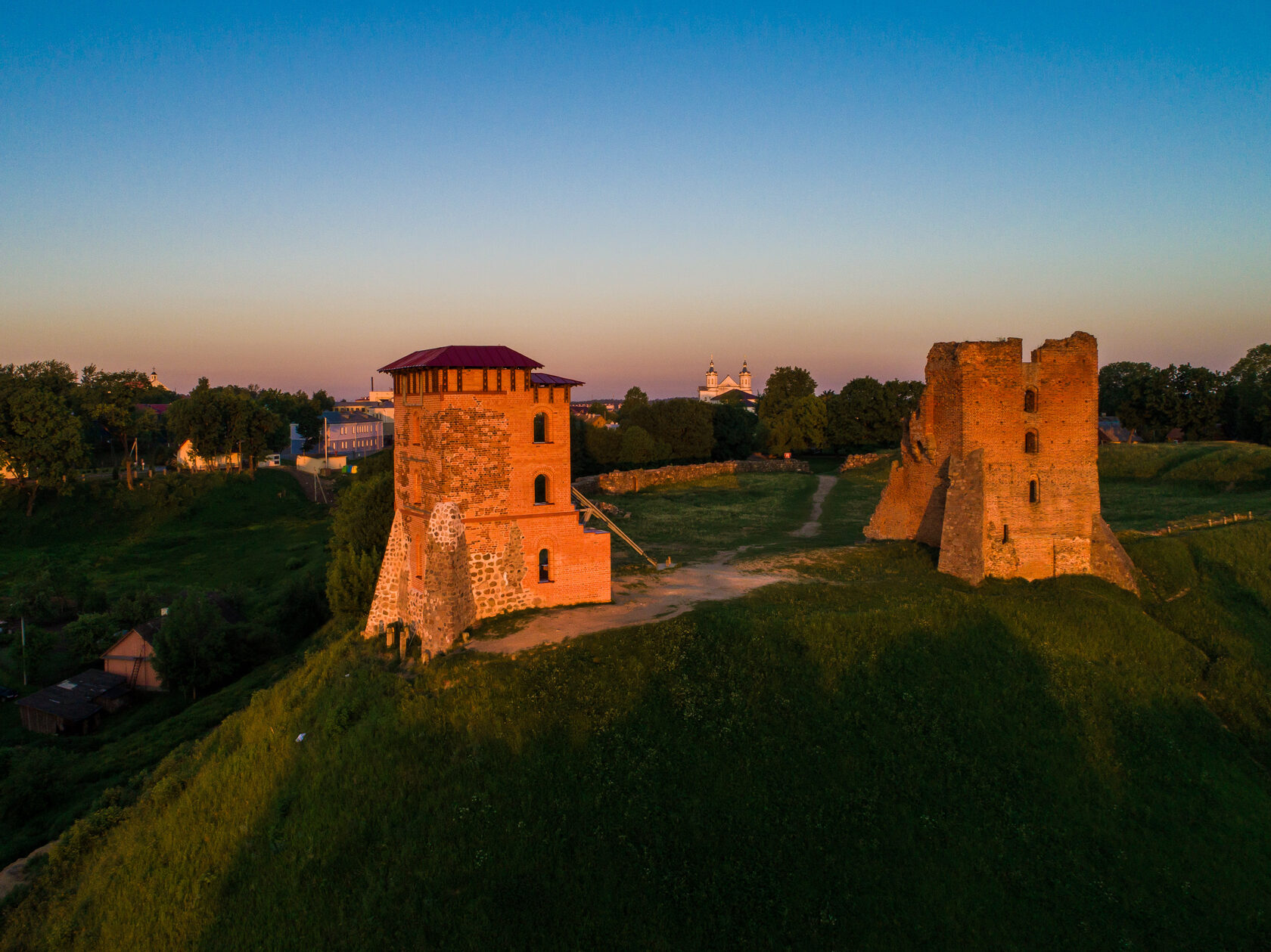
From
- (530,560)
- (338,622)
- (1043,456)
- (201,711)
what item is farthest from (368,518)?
(1043,456)

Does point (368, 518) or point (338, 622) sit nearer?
point (338, 622)

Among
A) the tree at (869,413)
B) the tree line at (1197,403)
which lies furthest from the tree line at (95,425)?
the tree line at (1197,403)

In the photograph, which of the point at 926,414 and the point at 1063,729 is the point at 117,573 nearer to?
the point at 926,414

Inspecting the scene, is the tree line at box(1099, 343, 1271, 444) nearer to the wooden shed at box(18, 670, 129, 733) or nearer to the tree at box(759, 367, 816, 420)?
the tree at box(759, 367, 816, 420)

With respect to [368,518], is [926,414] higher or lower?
higher

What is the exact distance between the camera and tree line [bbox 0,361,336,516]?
1815 inches

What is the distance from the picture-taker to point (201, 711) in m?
24.5

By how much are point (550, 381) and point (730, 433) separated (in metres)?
53.9

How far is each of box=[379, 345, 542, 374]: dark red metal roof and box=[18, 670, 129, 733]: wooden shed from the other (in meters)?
16.1

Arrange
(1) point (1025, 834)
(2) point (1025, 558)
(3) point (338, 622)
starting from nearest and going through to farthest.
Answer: (1) point (1025, 834) → (2) point (1025, 558) → (3) point (338, 622)

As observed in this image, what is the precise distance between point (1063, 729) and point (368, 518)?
2353cm

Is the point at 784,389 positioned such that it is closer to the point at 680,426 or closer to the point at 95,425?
the point at 680,426

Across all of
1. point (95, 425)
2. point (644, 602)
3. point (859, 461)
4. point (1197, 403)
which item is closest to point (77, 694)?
point (644, 602)

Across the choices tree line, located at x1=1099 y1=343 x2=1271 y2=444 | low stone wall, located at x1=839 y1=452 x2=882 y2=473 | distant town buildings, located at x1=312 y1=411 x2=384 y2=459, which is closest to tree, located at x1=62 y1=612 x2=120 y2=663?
low stone wall, located at x1=839 y1=452 x2=882 y2=473
